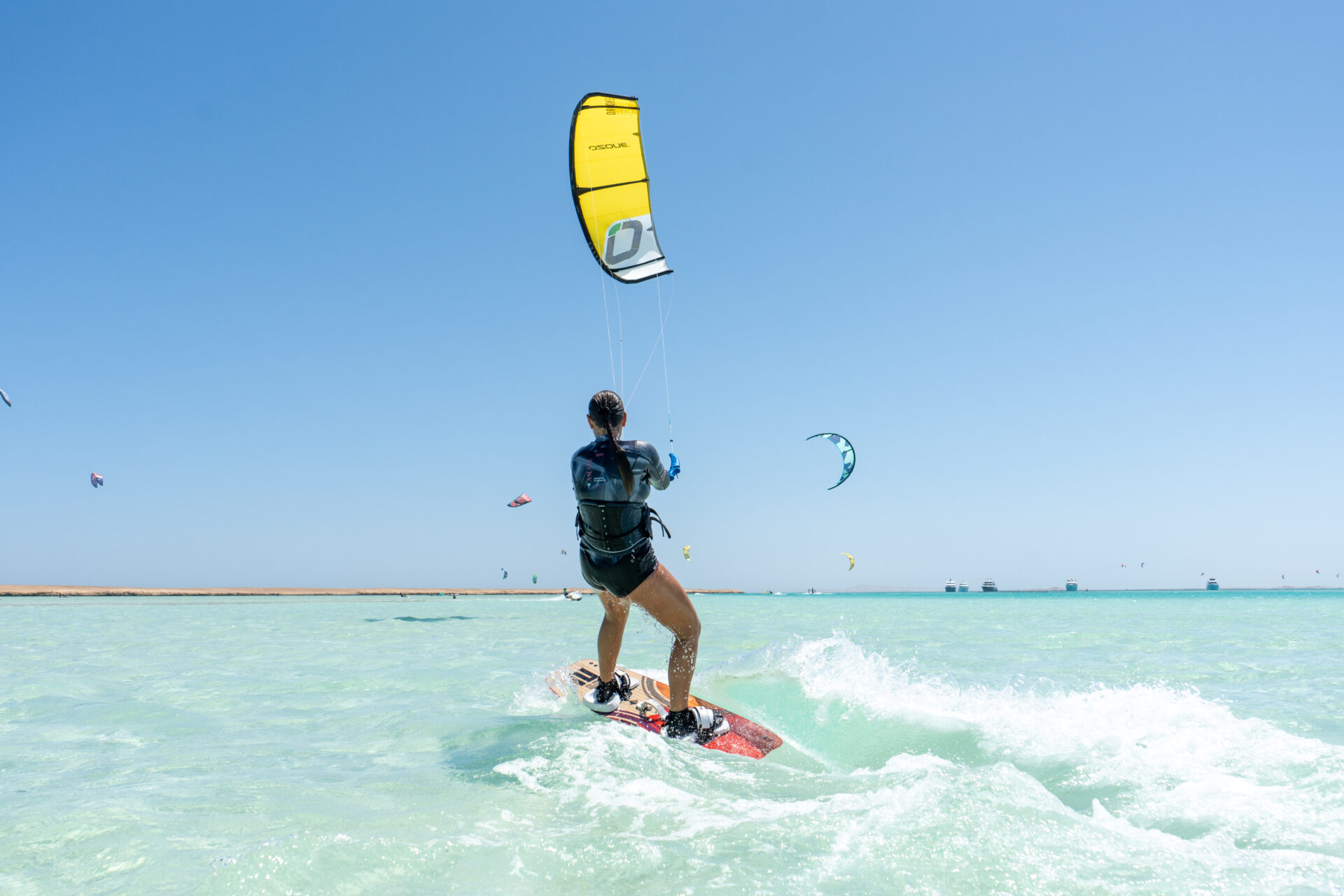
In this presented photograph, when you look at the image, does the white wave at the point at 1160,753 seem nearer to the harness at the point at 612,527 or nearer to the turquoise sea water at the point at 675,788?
the turquoise sea water at the point at 675,788

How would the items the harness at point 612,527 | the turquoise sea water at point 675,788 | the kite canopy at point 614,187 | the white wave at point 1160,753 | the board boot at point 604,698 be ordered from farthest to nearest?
the kite canopy at point 614,187 < the board boot at point 604,698 < the harness at point 612,527 < the white wave at point 1160,753 < the turquoise sea water at point 675,788

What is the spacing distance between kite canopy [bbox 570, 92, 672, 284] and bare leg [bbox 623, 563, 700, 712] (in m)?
4.01

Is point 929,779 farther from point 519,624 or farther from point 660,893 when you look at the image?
point 519,624

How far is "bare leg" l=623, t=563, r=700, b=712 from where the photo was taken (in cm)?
462

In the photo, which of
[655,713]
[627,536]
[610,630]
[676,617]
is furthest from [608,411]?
[655,713]

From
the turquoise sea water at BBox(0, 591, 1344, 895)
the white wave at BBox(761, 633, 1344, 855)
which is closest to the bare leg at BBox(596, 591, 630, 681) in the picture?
the turquoise sea water at BBox(0, 591, 1344, 895)

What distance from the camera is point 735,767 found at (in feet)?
13.6

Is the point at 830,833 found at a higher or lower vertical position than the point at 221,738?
higher

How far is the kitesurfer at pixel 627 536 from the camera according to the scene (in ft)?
14.9

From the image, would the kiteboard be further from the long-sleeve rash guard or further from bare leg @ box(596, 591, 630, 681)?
the long-sleeve rash guard

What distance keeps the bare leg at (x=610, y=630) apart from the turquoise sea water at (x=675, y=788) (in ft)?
1.57

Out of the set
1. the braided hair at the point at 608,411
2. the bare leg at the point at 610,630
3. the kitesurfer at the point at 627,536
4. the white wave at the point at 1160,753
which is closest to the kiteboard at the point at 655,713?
the kitesurfer at the point at 627,536

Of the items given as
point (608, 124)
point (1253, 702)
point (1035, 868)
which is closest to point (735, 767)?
point (1035, 868)

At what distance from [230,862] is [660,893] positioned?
148cm
